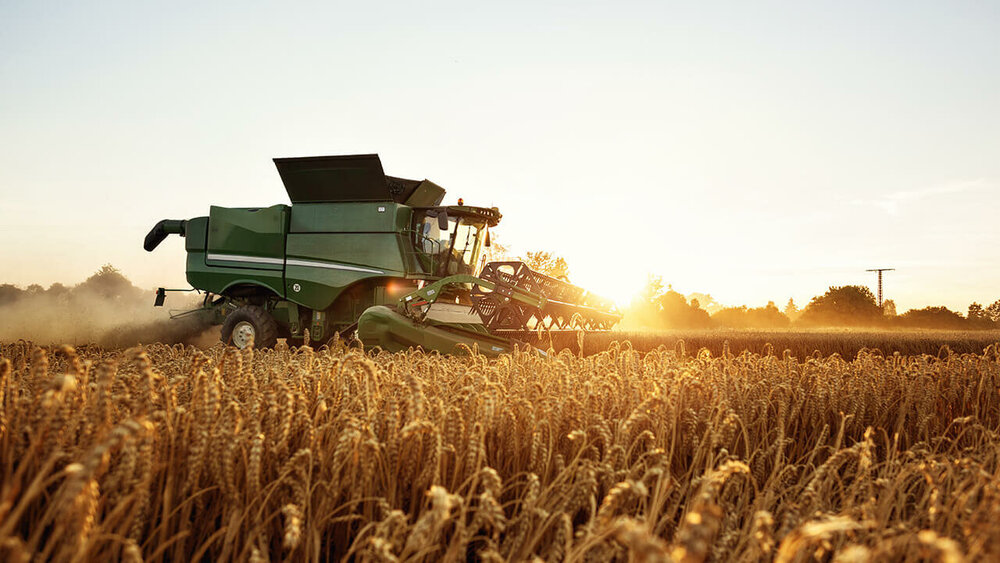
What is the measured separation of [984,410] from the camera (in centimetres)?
425

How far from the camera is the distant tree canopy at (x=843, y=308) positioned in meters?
26.8

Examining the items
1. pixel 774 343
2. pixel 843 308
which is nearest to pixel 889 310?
pixel 843 308

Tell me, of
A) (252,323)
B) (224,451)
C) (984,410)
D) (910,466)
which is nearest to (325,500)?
(224,451)

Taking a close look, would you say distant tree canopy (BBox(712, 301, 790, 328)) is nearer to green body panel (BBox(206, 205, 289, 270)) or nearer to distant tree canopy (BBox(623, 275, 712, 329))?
distant tree canopy (BBox(623, 275, 712, 329))

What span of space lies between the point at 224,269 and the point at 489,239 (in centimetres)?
545

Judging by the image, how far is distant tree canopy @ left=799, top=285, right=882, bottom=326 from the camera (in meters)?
26.8

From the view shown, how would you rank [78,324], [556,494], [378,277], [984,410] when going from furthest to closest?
[78,324] → [378,277] → [984,410] → [556,494]

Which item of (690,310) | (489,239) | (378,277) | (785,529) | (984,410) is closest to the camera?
(785,529)

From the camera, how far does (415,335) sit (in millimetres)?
9633

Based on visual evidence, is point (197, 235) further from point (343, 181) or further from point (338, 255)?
point (343, 181)

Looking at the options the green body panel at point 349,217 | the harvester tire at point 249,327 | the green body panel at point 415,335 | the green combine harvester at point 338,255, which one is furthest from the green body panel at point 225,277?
the green body panel at point 415,335

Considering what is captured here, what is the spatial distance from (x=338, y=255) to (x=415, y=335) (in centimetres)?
347

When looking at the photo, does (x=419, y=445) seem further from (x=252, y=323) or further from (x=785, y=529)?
(x=252, y=323)

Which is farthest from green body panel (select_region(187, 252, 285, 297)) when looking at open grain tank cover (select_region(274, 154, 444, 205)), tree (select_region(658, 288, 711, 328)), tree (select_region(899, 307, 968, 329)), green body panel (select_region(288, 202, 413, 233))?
tree (select_region(899, 307, 968, 329))
